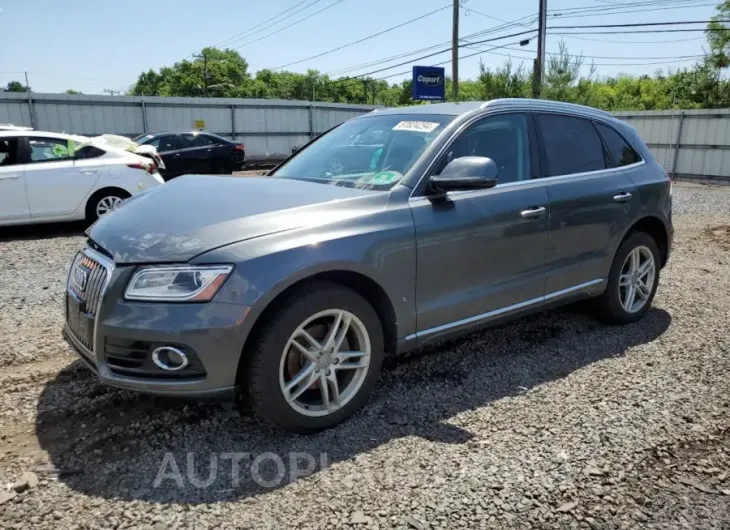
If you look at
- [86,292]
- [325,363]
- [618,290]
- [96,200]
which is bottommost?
[618,290]

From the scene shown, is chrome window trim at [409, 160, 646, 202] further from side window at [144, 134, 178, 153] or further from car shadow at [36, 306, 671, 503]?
side window at [144, 134, 178, 153]

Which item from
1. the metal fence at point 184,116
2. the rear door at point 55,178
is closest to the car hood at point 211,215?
the rear door at point 55,178

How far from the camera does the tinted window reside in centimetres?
1639

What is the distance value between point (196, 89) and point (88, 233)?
96.6 m

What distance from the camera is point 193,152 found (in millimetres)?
16422

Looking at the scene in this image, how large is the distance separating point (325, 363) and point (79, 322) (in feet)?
4.14

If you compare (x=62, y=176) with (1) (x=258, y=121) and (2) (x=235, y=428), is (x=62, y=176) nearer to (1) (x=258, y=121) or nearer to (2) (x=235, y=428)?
(2) (x=235, y=428)

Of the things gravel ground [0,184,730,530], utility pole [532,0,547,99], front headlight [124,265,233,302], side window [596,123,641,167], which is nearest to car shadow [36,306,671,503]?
gravel ground [0,184,730,530]

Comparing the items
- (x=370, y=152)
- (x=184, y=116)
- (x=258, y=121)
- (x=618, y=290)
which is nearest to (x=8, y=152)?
(x=370, y=152)

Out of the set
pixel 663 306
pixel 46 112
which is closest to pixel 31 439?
pixel 663 306

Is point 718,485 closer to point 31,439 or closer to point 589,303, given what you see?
point 589,303

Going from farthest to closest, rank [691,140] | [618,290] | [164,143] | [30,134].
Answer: [691,140] → [164,143] → [30,134] → [618,290]

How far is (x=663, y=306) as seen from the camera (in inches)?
206

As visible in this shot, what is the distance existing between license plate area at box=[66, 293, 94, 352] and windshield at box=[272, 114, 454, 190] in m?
1.54
